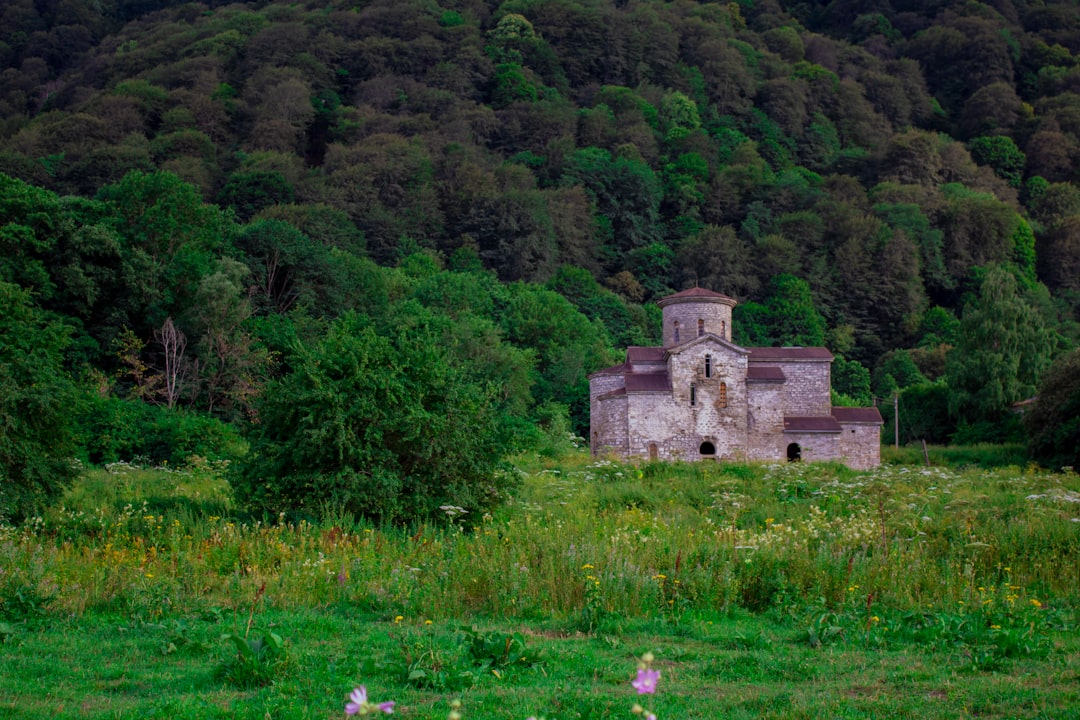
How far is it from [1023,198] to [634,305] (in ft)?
164

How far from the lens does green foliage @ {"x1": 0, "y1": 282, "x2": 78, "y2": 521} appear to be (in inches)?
495

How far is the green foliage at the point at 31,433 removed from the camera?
12570 millimetres

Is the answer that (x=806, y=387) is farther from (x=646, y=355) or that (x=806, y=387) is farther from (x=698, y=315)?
A: (x=646, y=355)

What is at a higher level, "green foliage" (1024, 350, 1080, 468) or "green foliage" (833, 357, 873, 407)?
"green foliage" (833, 357, 873, 407)

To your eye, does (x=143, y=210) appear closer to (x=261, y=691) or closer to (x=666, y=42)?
(x=261, y=691)

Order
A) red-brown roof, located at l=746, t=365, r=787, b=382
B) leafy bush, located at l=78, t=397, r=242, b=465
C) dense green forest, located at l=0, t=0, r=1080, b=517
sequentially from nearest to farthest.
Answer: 1. dense green forest, located at l=0, t=0, r=1080, b=517
2. leafy bush, located at l=78, t=397, r=242, b=465
3. red-brown roof, located at l=746, t=365, r=787, b=382

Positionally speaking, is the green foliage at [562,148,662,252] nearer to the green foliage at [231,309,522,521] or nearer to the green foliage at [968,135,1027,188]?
the green foliage at [968,135,1027,188]

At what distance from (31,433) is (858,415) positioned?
3030 centimetres

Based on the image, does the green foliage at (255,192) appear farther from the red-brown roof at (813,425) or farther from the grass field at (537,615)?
the grass field at (537,615)

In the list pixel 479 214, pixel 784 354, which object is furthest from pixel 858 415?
pixel 479 214

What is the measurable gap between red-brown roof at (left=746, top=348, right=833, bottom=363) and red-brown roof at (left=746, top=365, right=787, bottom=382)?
68cm

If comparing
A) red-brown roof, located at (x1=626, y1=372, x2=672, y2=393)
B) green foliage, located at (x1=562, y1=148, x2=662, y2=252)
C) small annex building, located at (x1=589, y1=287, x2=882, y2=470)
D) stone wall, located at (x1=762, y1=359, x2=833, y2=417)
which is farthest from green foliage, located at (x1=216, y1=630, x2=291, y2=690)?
green foliage, located at (x1=562, y1=148, x2=662, y2=252)

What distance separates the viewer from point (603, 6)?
113m

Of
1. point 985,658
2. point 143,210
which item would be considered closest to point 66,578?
point 985,658
